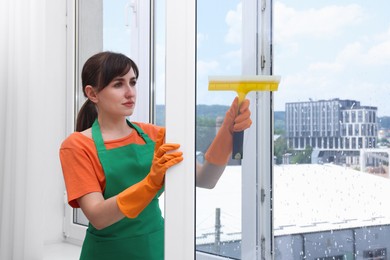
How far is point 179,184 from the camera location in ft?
3.29

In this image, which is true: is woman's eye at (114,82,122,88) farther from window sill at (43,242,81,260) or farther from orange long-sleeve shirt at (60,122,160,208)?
window sill at (43,242,81,260)

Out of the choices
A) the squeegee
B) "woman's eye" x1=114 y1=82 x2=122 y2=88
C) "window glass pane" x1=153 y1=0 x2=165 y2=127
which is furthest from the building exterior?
"window glass pane" x1=153 y1=0 x2=165 y2=127

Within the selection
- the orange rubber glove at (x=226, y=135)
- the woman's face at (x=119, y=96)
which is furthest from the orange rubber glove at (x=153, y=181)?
the woman's face at (x=119, y=96)

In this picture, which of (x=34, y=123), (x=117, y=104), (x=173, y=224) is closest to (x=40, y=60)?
(x=34, y=123)

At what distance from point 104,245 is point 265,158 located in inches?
22.3

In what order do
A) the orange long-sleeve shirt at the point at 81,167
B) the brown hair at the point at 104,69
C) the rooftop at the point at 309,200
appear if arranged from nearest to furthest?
1. the rooftop at the point at 309,200
2. the orange long-sleeve shirt at the point at 81,167
3. the brown hair at the point at 104,69

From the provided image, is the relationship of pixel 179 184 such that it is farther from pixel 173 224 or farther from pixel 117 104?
pixel 117 104

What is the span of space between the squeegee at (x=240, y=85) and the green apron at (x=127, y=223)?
0.41 m

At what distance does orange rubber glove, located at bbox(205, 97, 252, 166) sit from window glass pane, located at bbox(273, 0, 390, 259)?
25 centimetres

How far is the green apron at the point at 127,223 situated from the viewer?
1.41 meters

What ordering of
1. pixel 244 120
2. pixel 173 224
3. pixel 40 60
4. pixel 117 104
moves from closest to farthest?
1. pixel 173 224
2. pixel 244 120
3. pixel 117 104
4. pixel 40 60

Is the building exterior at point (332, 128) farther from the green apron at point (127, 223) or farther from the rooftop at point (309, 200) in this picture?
the green apron at point (127, 223)

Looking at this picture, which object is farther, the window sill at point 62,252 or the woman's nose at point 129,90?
the window sill at point 62,252

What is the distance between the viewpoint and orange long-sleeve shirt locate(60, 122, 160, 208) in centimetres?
134
